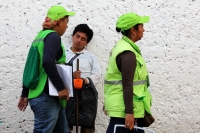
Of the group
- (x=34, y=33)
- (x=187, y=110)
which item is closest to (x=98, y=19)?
(x=34, y=33)

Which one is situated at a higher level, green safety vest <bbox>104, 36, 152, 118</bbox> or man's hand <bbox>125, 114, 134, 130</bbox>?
green safety vest <bbox>104, 36, 152, 118</bbox>

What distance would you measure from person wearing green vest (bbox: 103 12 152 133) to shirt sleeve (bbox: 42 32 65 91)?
16.4 inches

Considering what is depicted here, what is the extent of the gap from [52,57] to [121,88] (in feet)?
2.04

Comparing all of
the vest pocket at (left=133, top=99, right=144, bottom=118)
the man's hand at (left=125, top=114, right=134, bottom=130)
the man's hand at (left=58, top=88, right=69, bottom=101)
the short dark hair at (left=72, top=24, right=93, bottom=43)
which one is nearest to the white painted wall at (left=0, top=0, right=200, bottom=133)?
the short dark hair at (left=72, top=24, right=93, bottom=43)

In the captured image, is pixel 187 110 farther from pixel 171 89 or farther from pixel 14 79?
pixel 14 79

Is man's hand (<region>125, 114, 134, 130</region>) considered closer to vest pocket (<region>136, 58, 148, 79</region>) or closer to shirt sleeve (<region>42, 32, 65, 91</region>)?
vest pocket (<region>136, 58, 148, 79</region>)

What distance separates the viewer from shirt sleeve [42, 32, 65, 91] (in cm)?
379

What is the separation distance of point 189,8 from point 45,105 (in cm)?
233

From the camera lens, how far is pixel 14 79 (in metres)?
5.30

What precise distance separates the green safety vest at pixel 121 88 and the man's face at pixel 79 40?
132 centimetres

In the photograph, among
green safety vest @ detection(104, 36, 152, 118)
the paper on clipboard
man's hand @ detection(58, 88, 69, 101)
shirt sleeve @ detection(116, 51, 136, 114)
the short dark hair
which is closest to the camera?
shirt sleeve @ detection(116, 51, 136, 114)

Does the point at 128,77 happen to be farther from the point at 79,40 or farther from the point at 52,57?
the point at 79,40

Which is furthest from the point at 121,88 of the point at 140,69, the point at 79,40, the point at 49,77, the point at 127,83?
the point at 79,40

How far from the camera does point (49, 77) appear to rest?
386 centimetres
